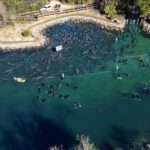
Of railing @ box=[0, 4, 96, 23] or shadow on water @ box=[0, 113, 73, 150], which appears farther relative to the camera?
railing @ box=[0, 4, 96, 23]

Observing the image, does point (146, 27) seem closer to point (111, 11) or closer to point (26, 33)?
point (111, 11)

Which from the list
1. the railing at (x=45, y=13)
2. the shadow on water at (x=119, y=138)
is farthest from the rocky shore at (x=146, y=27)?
the shadow on water at (x=119, y=138)

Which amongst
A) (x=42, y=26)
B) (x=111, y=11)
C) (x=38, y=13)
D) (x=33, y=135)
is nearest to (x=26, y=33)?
(x=42, y=26)

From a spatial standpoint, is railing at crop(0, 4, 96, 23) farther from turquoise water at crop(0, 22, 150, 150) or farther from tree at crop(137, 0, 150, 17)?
tree at crop(137, 0, 150, 17)

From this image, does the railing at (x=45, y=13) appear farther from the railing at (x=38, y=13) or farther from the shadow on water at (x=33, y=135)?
the shadow on water at (x=33, y=135)

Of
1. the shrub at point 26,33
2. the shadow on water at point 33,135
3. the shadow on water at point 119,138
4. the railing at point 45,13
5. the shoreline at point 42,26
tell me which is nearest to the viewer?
the shadow on water at point 33,135

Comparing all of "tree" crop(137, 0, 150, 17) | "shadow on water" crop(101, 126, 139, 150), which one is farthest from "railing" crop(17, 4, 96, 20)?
"shadow on water" crop(101, 126, 139, 150)
